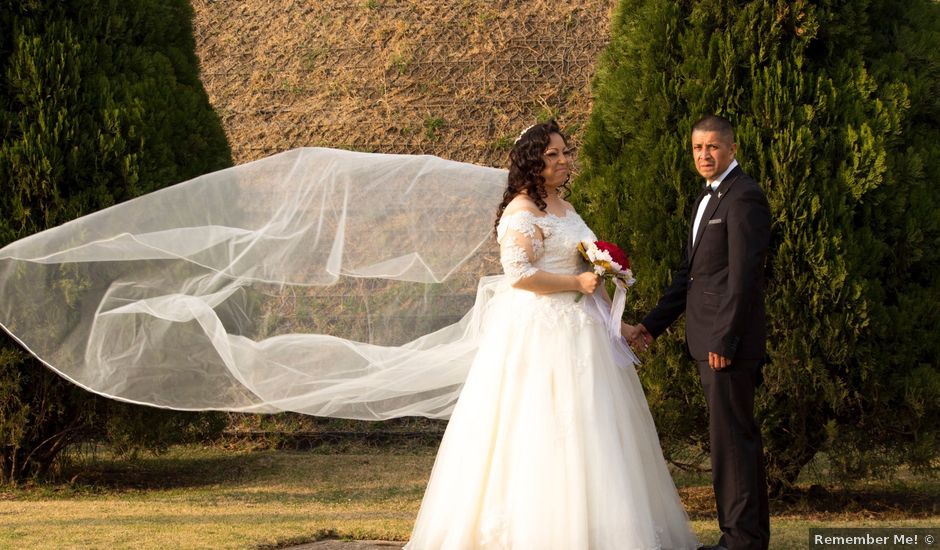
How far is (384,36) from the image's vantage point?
1400 centimetres

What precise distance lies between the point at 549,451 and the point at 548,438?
0.21ft

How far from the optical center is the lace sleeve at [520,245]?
5121 millimetres

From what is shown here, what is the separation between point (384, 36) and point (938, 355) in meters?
9.51

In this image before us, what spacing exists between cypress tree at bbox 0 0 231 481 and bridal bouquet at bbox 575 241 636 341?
396cm

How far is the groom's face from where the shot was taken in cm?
523

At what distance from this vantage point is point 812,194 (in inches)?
245

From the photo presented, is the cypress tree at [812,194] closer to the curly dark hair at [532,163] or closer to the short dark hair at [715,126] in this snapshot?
the short dark hair at [715,126]

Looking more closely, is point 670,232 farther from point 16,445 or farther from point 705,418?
point 16,445

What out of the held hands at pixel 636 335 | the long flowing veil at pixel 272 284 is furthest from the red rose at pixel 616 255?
the long flowing veil at pixel 272 284

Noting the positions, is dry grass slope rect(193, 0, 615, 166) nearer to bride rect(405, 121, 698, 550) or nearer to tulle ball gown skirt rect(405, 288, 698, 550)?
bride rect(405, 121, 698, 550)

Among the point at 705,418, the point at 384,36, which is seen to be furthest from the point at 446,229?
the point at 384,36

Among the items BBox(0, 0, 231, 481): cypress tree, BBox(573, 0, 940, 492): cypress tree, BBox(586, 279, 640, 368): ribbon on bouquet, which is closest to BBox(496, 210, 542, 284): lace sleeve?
BBox(586, 279, 640, 368): ribbon on bouquet

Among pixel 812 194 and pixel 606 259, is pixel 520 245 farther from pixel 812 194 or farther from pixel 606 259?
pixel 812 194

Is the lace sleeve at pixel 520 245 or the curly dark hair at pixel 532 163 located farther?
the curly dark hair at pixel 532 163
